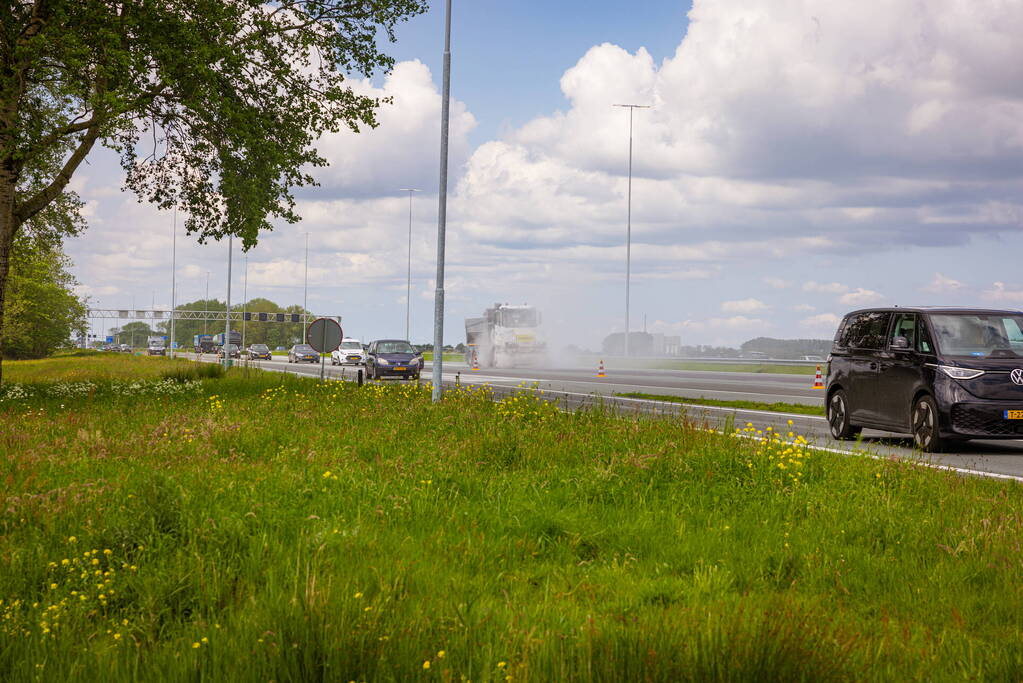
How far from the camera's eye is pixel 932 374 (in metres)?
12.4

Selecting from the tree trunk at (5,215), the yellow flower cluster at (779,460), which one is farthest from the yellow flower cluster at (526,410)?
the tree trunk at (5,215)

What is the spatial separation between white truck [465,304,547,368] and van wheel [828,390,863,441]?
131 ft

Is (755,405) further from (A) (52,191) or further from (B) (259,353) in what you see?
(B) (259,353)

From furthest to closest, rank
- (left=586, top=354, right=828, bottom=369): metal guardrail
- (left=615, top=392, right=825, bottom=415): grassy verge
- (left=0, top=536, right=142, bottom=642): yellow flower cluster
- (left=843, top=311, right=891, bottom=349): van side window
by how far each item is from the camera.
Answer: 1. (left=586, top=354, right=828, bottom=369): metal guardrail
2. (left=615, top=392, right=825, bottom=415): grassy verge
3. (left=843, top=311, right=891, bottom=349): van side window
4. (left=0, top=536, right=142, bottom=642): yellow flower cluster

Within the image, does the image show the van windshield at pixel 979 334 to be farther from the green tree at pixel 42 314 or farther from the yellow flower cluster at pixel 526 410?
the green tree at pixel 42 314

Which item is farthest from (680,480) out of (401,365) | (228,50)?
(401,365)

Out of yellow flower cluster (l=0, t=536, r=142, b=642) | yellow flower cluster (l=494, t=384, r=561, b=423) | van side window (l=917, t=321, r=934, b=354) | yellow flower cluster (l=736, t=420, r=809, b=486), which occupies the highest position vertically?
van side window (l=917, t=321, r=934, b=354)

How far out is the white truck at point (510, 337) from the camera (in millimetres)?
54594

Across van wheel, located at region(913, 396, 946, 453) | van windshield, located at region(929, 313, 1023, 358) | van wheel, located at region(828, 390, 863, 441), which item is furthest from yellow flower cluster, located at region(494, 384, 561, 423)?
van windshield, located at region(929, 313, 1023, 358)

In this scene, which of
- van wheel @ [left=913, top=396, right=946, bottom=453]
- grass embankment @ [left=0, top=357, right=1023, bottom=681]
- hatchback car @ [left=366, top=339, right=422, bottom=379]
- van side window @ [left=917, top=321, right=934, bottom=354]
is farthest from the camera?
hatchback car @ [left=366, top=339, right=422, bottom=379]

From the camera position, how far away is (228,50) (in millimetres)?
18344

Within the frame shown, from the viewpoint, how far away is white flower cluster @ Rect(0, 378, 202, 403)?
19625mm

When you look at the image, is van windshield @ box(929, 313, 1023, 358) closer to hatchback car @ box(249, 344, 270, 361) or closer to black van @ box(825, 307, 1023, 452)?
black van @ box(825, 307, 1023, 452)

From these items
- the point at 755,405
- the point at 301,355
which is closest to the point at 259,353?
the point at 301,355
